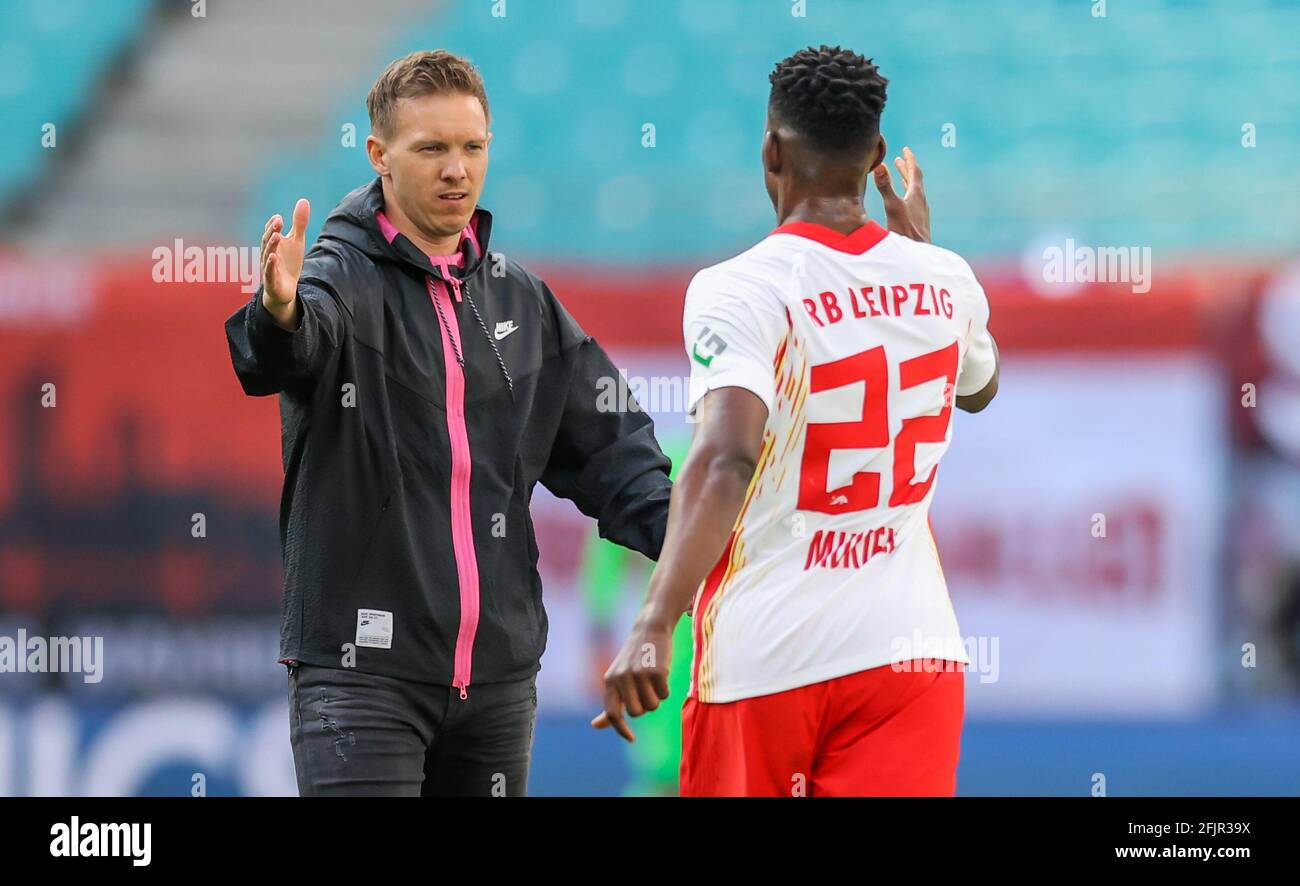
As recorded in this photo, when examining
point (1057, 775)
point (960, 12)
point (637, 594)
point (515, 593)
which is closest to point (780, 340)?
point (515, 593)

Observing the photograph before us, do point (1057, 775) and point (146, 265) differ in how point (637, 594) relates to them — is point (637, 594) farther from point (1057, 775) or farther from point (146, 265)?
point (146, 265)

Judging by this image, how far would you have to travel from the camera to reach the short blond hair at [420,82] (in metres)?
3.32

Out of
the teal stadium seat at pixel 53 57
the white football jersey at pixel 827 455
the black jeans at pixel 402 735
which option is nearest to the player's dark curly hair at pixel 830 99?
the white football jersey at pixel 827 455

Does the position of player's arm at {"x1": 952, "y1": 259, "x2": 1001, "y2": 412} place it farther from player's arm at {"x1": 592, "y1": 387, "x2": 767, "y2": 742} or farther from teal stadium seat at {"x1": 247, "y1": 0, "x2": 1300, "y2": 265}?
teal stadium seat at {"x1": 247, "y1": 0, "x2": 1300, "y2": 265}

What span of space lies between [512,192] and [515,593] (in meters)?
3.41

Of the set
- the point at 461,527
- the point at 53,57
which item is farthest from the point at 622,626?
the point at 53,57

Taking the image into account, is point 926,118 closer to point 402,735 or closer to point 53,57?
point 53,57

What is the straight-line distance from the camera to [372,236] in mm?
3305

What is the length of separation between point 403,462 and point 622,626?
9.25 feet

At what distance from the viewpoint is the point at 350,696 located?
3.11 m

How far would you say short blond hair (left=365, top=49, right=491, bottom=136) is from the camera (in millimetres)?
3316

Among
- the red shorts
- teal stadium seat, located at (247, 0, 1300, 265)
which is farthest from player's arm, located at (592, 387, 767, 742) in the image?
teal stadium seat, located at (247, 0, 1300, 265)

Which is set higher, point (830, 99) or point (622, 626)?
point (830, 99)

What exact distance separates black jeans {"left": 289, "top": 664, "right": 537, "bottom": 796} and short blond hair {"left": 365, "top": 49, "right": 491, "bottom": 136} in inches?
44.5
